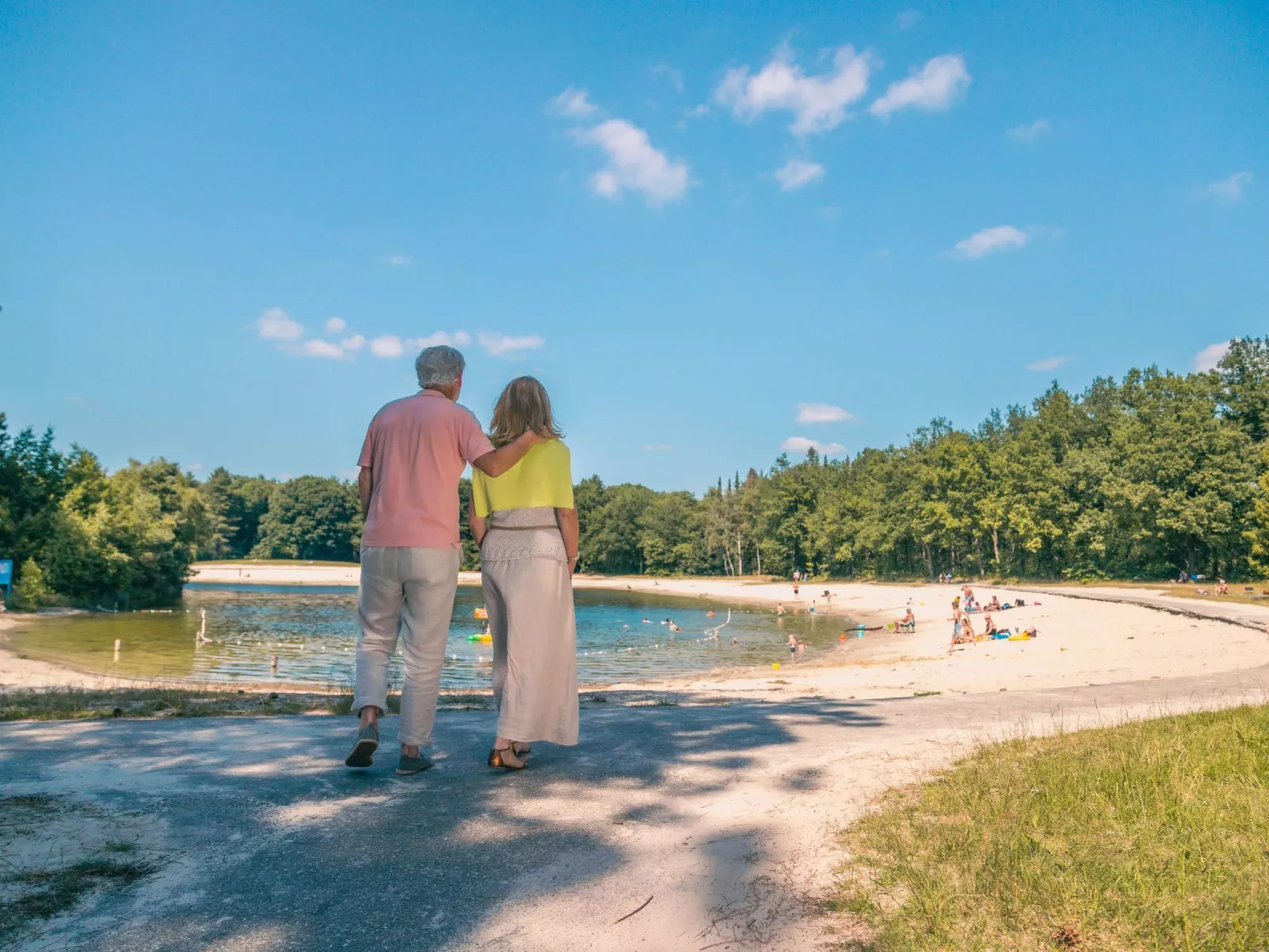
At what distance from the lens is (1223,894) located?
2.76 m

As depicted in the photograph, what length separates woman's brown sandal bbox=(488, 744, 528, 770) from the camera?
191 inches

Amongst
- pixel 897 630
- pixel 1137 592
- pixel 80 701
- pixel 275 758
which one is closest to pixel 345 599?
pixel 897 630

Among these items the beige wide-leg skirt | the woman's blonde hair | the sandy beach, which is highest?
the woman's blonde hair

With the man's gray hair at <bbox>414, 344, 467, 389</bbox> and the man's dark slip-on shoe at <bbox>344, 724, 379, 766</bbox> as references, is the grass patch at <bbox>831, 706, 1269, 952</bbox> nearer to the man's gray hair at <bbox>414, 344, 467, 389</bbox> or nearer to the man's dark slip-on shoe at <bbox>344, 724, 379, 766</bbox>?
the man's dark slip-on shoe at <bbox>344, 724, 379, 766</bbox>

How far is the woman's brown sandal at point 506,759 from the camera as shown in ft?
15.9

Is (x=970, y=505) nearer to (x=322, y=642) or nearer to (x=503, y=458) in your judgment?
(x=322, y=642)

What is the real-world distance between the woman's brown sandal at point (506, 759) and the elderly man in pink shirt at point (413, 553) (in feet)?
1.29

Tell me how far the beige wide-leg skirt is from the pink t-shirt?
427 millimetres

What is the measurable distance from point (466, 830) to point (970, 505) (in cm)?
7664

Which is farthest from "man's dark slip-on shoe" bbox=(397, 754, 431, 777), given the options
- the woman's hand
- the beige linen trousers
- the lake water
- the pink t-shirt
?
the lake water

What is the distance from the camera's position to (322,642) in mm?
36875

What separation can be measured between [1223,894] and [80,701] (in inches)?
406

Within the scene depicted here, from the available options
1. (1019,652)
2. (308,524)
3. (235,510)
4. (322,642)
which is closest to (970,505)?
(1019,652)

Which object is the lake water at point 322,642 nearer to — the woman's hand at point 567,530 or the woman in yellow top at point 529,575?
the woman in yellow top at point 529,575
